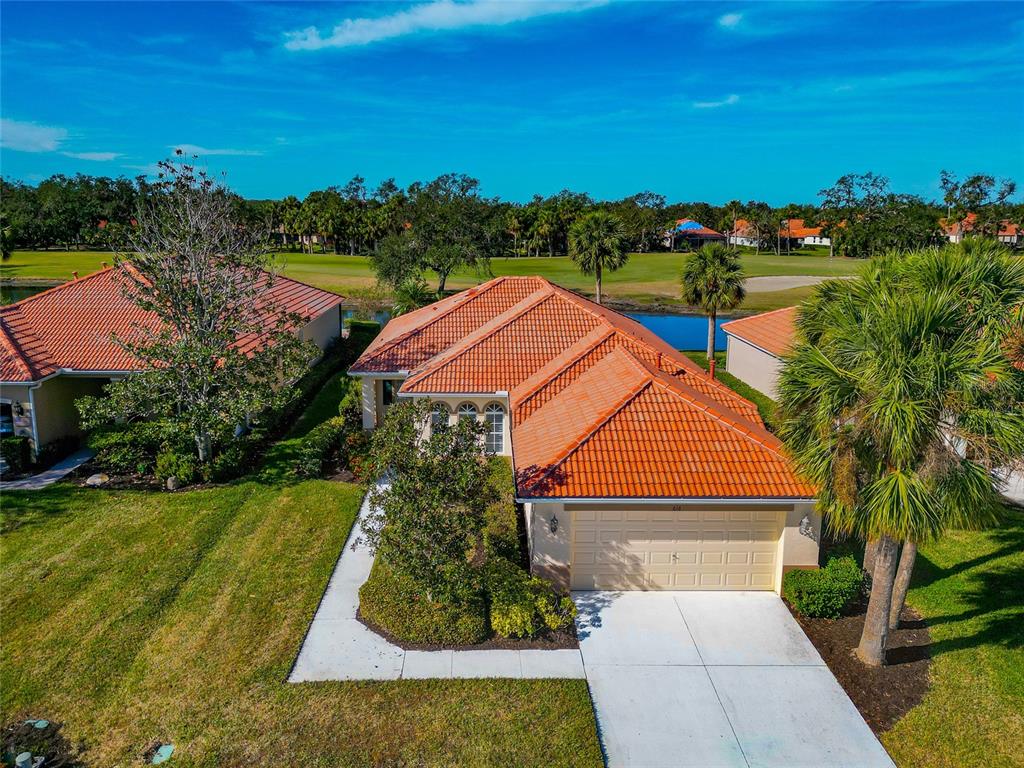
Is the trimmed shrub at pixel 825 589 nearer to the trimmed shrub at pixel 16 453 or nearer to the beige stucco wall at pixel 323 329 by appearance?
the trimmed shrub at pixel 16 453

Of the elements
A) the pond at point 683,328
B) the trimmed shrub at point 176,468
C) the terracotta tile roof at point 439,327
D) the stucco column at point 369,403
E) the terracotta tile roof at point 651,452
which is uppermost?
the terracotta tile roof at point 439,327

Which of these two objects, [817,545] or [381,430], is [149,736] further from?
[817,545]

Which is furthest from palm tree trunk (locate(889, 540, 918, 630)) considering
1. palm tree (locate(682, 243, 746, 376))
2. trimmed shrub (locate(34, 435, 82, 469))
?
trimmed shrub (locate(34, 435, 82, 469))

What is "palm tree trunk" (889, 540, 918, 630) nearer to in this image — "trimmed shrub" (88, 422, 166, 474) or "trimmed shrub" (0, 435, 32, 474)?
"trimmed shrub" (88, 422, 166, 474)

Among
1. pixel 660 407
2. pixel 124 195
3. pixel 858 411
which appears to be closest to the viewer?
pixel 858 411

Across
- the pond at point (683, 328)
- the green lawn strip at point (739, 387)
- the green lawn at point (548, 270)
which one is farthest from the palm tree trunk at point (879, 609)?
the green lawn at point (548, 270)

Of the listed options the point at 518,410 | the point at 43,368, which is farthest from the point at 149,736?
the point at 43,368

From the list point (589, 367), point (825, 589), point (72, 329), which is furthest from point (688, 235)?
point (825, 589)

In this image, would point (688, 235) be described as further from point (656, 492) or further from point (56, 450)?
point (656, 492)
